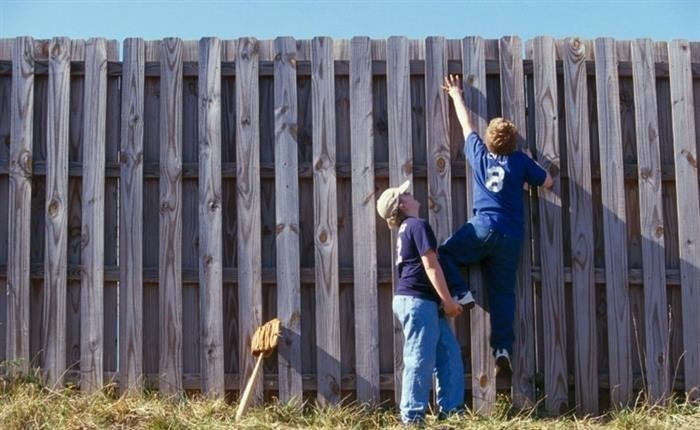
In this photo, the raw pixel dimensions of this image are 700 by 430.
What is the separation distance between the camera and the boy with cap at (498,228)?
230 inches

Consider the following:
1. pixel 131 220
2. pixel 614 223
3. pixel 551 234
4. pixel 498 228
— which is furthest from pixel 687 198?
pixel 131 220

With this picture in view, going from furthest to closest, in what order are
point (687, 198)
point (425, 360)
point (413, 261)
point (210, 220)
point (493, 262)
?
point (687, 198) → point (210, 220) → point (493, 262) → point (413, 261) → point (425, 360)

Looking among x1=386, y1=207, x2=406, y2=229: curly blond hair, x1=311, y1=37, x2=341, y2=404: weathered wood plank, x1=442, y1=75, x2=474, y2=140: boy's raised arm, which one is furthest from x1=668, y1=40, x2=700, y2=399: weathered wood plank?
x1=311, y1=37, x2=341, y2=404: weathered wood plank

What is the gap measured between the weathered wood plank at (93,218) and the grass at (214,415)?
9.1 inches

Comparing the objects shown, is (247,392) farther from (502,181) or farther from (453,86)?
(453,86)

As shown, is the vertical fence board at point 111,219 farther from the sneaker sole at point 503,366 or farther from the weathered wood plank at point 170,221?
the sneaker sole at point 503,366

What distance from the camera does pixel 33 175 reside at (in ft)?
19.9

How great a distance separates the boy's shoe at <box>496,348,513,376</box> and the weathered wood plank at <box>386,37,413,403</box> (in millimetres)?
696

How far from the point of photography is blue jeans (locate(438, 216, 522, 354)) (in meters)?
5.83

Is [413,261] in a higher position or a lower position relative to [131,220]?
lower

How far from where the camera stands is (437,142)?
606cm

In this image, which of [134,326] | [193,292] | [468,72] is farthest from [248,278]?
[468,72]

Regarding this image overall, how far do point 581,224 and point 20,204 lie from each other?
3664 mm

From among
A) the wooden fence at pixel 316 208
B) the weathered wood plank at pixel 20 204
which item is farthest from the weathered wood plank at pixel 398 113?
the weathered wood plank at pixel 20 204
